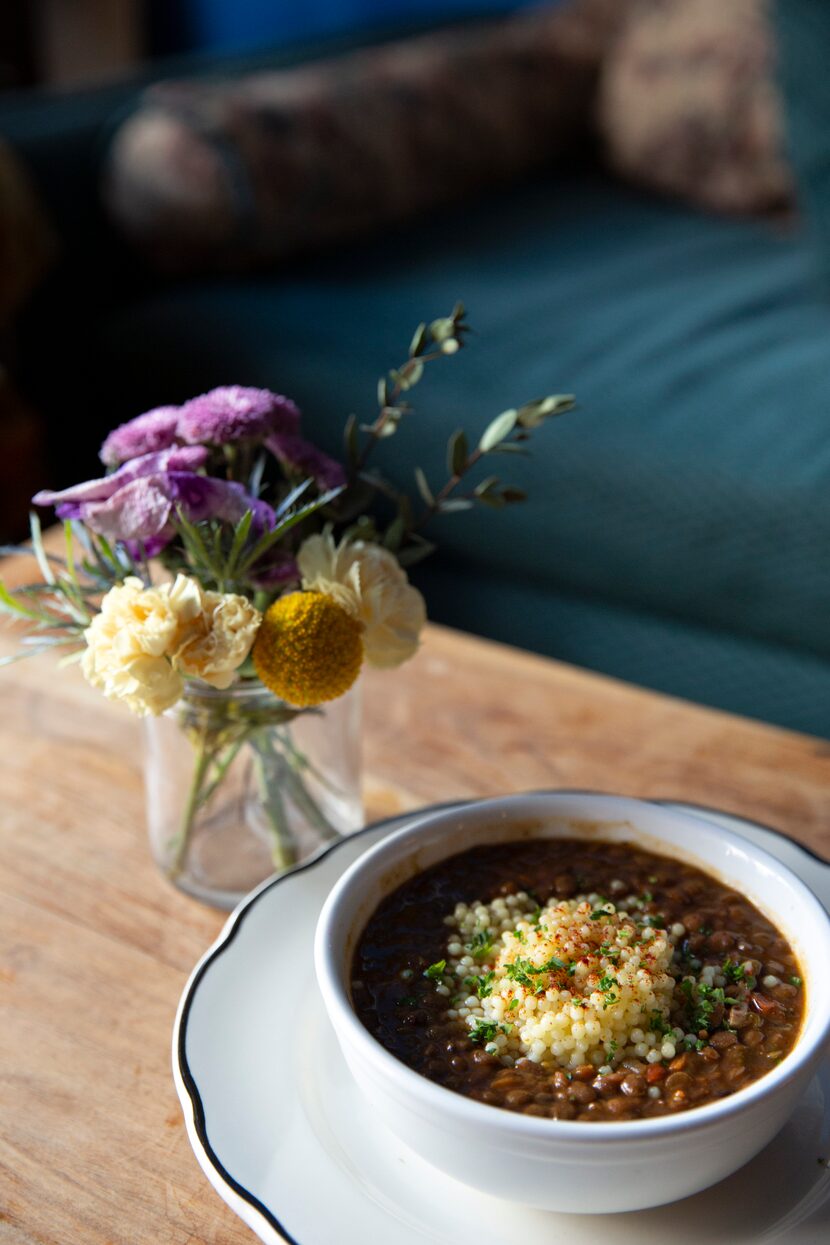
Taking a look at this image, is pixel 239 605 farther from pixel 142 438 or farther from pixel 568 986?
pixel 568 986

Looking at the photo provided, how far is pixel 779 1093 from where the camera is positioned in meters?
0.54

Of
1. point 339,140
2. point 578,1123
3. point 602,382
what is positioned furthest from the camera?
point 339,140

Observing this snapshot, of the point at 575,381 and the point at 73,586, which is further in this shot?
the point at 575,381

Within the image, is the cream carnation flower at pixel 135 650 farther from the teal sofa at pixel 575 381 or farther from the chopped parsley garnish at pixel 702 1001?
the teal sofa at pixel 575 381

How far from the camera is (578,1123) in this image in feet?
1.74

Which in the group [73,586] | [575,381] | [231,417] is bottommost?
[575,381]

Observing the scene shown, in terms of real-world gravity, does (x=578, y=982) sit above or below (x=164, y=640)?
below

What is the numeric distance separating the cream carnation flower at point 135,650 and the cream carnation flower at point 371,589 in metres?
0.10

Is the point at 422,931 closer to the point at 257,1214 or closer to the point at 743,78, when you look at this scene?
the point at 257,1214

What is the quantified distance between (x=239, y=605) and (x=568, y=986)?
264 mm

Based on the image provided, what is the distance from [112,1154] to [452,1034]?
20cm

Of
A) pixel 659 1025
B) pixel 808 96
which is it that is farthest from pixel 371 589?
pixel 808 96

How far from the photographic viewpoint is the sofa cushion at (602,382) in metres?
1.48

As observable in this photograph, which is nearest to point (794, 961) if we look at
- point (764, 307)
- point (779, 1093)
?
point (779, 1093)
